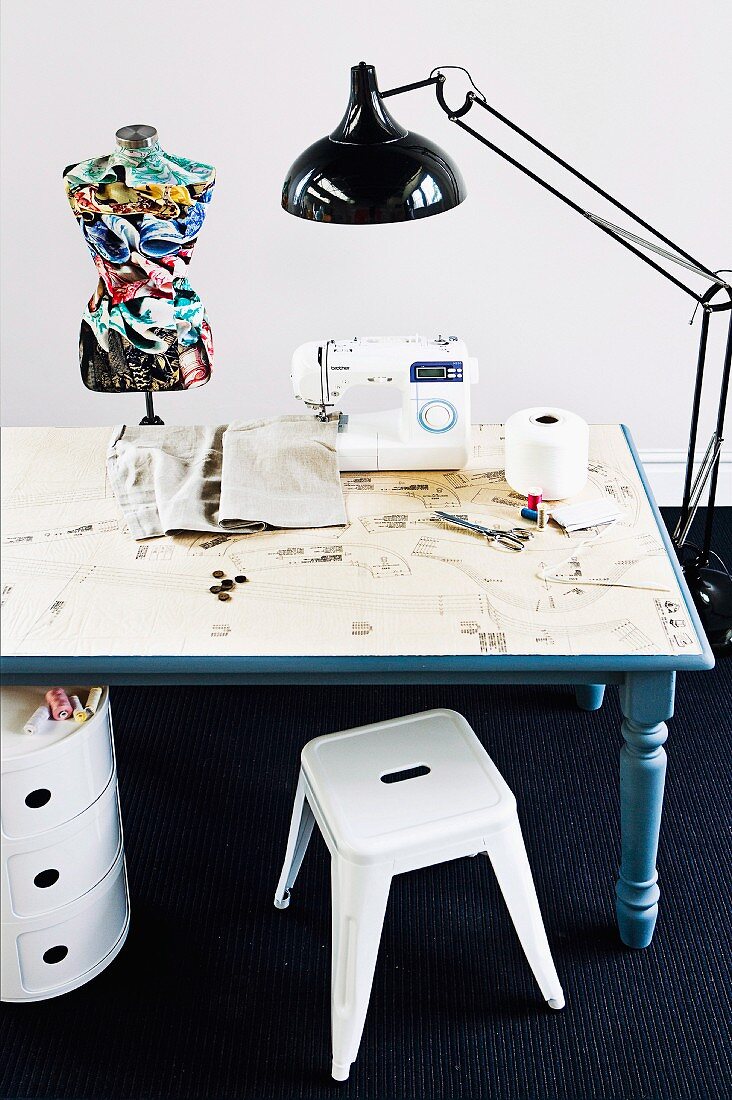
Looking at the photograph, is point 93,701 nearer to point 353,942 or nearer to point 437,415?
point 353,942

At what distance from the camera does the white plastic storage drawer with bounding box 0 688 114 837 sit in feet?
5.75

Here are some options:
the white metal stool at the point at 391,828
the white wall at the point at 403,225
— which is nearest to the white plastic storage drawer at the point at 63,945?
the white metal stool at the point at 391,828

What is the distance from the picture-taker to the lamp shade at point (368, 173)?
72.1 inches

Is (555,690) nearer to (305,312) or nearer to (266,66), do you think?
(305,312)

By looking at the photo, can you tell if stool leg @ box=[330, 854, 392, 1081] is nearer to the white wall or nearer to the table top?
the table top

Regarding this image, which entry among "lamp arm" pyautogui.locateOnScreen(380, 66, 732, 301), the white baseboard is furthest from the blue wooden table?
the white baseboard

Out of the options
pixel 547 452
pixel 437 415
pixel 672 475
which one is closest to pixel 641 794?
pixel 547 452

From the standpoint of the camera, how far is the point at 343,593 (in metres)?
1.87

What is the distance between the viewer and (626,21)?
2.85 metres

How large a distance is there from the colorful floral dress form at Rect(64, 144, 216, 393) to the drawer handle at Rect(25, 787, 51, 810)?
0.96 meters

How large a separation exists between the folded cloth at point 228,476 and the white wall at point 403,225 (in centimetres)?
96

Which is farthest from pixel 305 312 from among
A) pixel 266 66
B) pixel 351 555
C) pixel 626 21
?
pixel 351 555

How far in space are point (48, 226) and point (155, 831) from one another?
1.68 metres

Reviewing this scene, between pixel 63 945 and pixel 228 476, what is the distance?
0.87m
